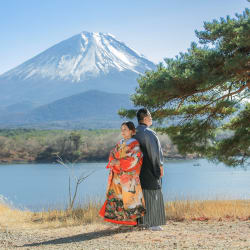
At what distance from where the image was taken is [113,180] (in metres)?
5.38

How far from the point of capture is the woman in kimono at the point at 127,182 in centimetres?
522

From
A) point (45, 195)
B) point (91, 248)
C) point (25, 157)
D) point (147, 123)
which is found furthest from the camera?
point (25, 157)

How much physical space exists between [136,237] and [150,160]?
942 mm

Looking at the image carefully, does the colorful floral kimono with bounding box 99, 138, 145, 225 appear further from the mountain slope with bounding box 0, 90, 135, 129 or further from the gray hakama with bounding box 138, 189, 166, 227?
the mountain slope with bounding box 0, 90, 135, 129

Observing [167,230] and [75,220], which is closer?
[167,230]

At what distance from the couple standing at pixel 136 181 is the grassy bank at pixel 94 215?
1485 millimetres

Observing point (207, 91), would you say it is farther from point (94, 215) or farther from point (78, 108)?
point (78, 108)

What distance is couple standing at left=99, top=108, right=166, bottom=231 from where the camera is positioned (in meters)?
5.23

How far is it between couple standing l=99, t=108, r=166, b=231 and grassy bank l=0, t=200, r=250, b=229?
1485 millimetres

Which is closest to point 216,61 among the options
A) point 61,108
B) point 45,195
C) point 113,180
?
point 113,180

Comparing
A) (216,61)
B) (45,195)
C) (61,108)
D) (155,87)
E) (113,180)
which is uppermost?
(61,108)

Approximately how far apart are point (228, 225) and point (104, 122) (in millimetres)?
149078

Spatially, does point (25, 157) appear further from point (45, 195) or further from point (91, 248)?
point (91, 248)

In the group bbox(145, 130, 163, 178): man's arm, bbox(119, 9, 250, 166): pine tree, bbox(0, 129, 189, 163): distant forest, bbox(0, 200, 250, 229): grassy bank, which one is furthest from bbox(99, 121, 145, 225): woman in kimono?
bbox(0, 129, 189, 163): distant forest
